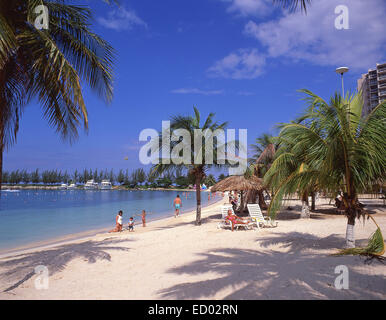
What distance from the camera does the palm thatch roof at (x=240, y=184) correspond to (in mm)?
13367

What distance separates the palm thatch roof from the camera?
13367 mm

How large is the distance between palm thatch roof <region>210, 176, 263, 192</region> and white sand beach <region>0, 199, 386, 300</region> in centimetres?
588

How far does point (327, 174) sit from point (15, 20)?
6.32 meters

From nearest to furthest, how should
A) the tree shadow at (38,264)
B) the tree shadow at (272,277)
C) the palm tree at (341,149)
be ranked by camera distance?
the tree shadow at (272,277), the tree shadow at (38,264), the palm tree at (341,149)

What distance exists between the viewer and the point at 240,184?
13.4 metres

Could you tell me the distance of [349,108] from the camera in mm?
5301

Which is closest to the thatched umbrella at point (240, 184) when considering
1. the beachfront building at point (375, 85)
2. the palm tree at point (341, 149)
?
the palm tree at point (341, 149)

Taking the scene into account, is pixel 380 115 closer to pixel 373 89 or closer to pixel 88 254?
pixel 88 254

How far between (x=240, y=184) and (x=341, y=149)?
8.41 m
